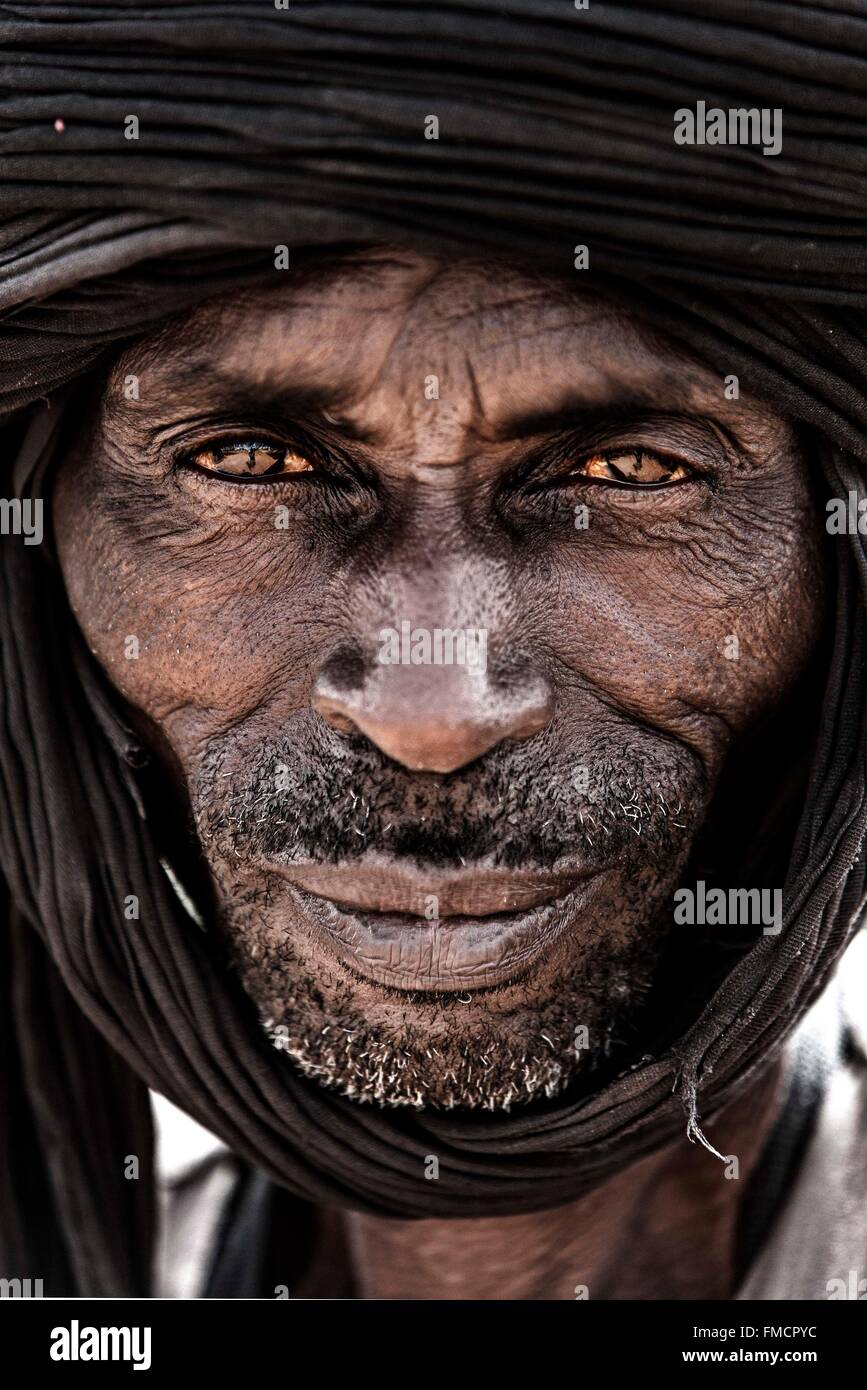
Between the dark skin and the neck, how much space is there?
0.30 m

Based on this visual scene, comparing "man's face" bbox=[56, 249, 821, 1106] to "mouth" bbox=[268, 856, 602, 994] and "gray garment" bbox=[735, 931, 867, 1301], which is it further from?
"gray garment" bbox=[735, 931, 867, 1301]

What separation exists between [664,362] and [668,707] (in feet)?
1.10

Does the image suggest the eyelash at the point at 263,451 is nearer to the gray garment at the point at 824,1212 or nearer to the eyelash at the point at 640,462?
the eyelash at the point at 640,462

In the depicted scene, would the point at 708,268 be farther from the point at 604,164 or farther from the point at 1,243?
the point at 1,243

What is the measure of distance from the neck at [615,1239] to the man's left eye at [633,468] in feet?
2.41

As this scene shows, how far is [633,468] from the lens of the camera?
1.51 m

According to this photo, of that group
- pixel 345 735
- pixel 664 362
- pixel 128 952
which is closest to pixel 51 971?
pixel 128 952

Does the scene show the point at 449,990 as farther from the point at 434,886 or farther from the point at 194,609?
the point at 194,609

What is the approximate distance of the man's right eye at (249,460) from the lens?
1.51m

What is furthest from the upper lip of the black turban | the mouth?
the black turban

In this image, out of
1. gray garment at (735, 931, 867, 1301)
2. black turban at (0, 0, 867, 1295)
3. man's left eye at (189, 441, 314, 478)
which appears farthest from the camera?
gray garment at (735, 931, 867, 1301)

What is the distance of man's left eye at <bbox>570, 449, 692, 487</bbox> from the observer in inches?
59.2

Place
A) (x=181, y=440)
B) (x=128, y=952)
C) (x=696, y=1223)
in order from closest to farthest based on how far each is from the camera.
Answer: (x=181, y=440), (x=128, y=952), (x=696, y=1223)

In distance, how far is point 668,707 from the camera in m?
1.56
